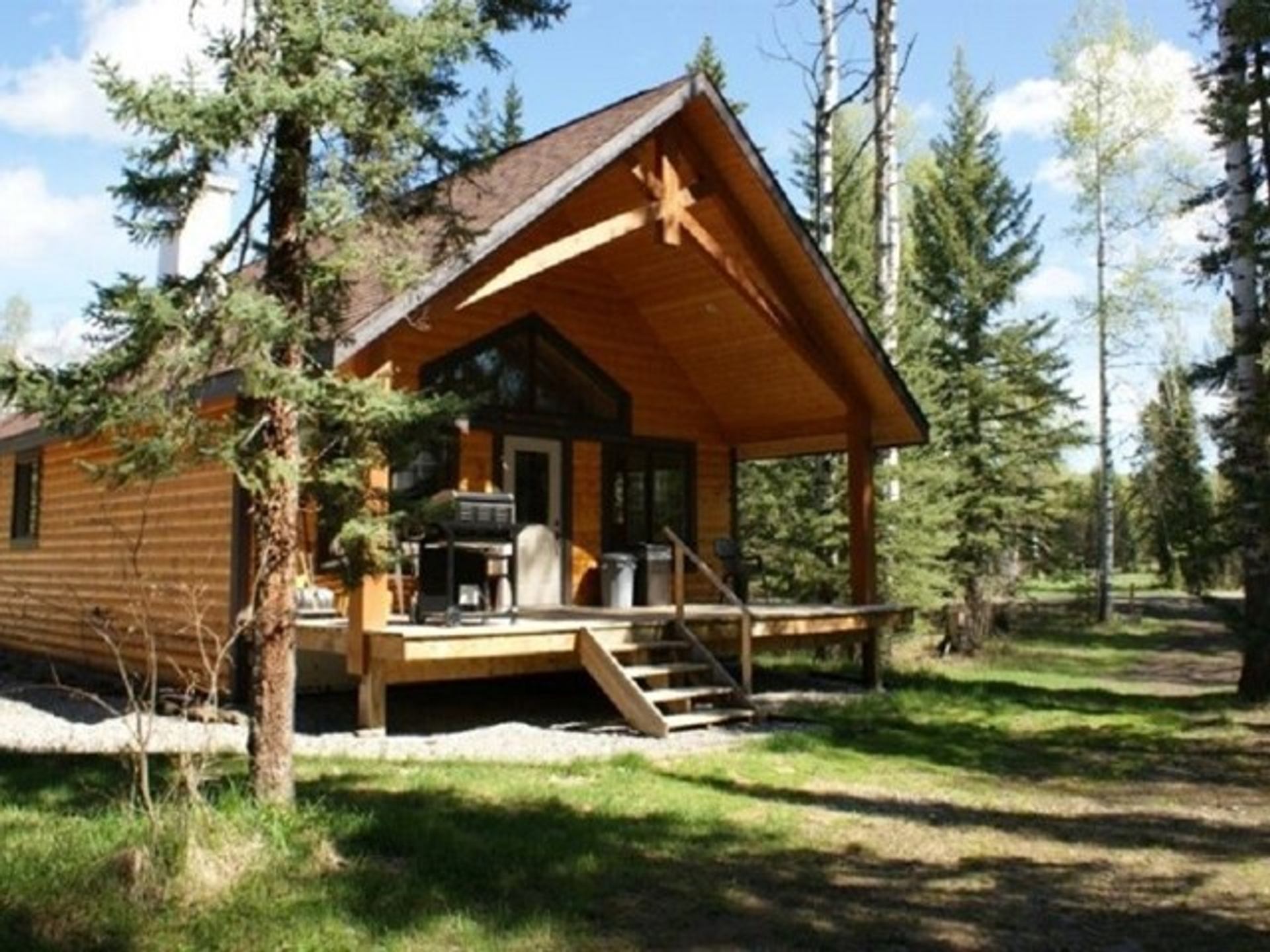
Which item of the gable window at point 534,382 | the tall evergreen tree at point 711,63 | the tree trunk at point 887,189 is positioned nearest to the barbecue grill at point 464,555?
the gable window at point 534,382

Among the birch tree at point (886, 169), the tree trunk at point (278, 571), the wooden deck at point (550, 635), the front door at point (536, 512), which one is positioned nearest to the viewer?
the tree trunk at point (278, 571)

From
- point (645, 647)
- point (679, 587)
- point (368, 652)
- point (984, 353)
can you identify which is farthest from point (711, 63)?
point (368, 652)

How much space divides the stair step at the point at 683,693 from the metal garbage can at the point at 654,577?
351 cm

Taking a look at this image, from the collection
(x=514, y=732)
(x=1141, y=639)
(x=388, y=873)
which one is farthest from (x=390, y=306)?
(x=1141, y=639)

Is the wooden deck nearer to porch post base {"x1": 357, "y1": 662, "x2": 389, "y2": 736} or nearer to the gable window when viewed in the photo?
porch post base {"x1": 357, "y1": 662, "x2": 389, "y2": 736}

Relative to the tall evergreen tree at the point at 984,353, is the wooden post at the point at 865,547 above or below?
below

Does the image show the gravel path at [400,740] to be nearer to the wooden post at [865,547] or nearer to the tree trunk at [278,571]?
the tree trunk at [278,571]

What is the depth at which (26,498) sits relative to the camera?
15.5 metres

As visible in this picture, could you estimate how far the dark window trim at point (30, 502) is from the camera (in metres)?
14.7

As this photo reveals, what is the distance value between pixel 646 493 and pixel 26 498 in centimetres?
883

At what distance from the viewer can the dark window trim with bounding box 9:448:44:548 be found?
48.1 ft

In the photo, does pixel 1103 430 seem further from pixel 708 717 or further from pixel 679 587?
pixel 708 717

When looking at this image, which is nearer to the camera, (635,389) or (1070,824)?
(1070,824)

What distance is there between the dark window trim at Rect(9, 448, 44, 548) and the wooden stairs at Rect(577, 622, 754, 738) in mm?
9163
